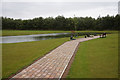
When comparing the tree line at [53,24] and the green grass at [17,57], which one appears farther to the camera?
the tree line at [53,24]

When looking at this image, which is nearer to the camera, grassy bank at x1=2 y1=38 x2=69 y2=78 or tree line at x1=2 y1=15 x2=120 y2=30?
grassy bank at x1=2 y1=38 x2=69 y2=78

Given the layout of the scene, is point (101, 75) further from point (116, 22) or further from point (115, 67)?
point (116, 22)

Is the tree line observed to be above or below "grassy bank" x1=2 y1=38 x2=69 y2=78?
above

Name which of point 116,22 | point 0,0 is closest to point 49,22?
point 116,22

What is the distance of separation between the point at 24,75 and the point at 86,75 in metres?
2.69

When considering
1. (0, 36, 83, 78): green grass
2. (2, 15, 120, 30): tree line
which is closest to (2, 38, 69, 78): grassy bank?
(0, 36, 83, 78): green grass

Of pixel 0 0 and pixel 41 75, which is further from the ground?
pixel 0 0

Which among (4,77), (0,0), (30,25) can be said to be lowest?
(4,77)

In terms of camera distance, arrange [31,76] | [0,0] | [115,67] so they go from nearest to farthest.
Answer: [31,76]
[115,67]
[0,0]

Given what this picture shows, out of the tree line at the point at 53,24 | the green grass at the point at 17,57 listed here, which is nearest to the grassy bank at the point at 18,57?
the green grass at the point at 17,57

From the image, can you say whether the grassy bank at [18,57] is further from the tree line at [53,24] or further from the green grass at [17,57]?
the tree line at [53,24]

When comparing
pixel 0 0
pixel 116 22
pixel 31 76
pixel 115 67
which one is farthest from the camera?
pixel 116 22

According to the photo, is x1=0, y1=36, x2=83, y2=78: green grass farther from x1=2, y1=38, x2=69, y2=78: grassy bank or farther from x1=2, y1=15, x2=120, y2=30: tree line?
x1=2, y1=15, x2=120, y2=30: tree line

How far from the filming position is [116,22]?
2270 inches
